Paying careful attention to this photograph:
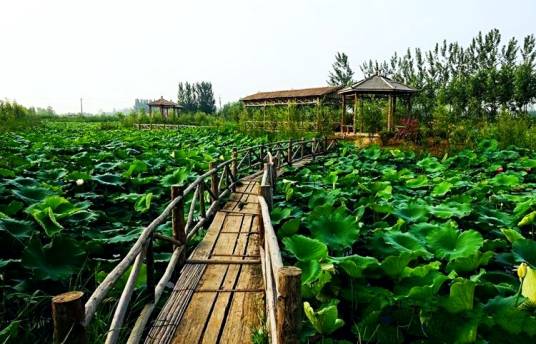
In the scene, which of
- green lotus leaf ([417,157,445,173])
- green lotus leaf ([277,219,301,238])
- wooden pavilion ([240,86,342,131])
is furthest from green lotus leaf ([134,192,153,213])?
wooden pavilion ([240,86,342,131])

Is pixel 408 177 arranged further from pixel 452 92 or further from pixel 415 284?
pixel 452 92

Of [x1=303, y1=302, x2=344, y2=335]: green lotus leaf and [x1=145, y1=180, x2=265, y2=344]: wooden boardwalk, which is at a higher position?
[x1=303, y1=302, x2=344, y2=335]: green lotus leaf

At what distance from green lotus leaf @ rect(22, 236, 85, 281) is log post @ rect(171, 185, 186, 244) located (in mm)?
982

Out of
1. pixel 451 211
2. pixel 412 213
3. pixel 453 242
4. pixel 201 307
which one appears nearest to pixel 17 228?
pixel 201 307

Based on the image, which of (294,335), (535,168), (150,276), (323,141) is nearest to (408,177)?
(535,168)

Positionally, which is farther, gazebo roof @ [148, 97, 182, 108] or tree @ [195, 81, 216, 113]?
tree @ [195, 81, 216, 113]

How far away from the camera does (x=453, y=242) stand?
117 inches

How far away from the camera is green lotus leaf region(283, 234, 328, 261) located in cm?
251

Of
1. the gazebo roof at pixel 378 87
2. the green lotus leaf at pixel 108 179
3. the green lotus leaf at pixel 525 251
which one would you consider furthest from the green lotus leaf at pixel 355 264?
the gazebo roof at pixel 378 87

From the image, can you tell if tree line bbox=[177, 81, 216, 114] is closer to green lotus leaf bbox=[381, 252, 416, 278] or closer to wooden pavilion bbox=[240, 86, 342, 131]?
wooden pavilion bbox=[240, 86, 342, 131]

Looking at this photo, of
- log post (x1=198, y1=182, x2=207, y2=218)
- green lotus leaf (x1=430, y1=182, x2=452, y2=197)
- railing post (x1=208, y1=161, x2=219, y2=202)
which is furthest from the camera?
railing post (x1=208, y1=161, x2=219, y2=202)

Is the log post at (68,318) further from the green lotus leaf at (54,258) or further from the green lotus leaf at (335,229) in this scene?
the green lotus leaf at (335,229)

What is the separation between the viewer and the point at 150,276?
2848mm

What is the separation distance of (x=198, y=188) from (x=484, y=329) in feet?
11.0
